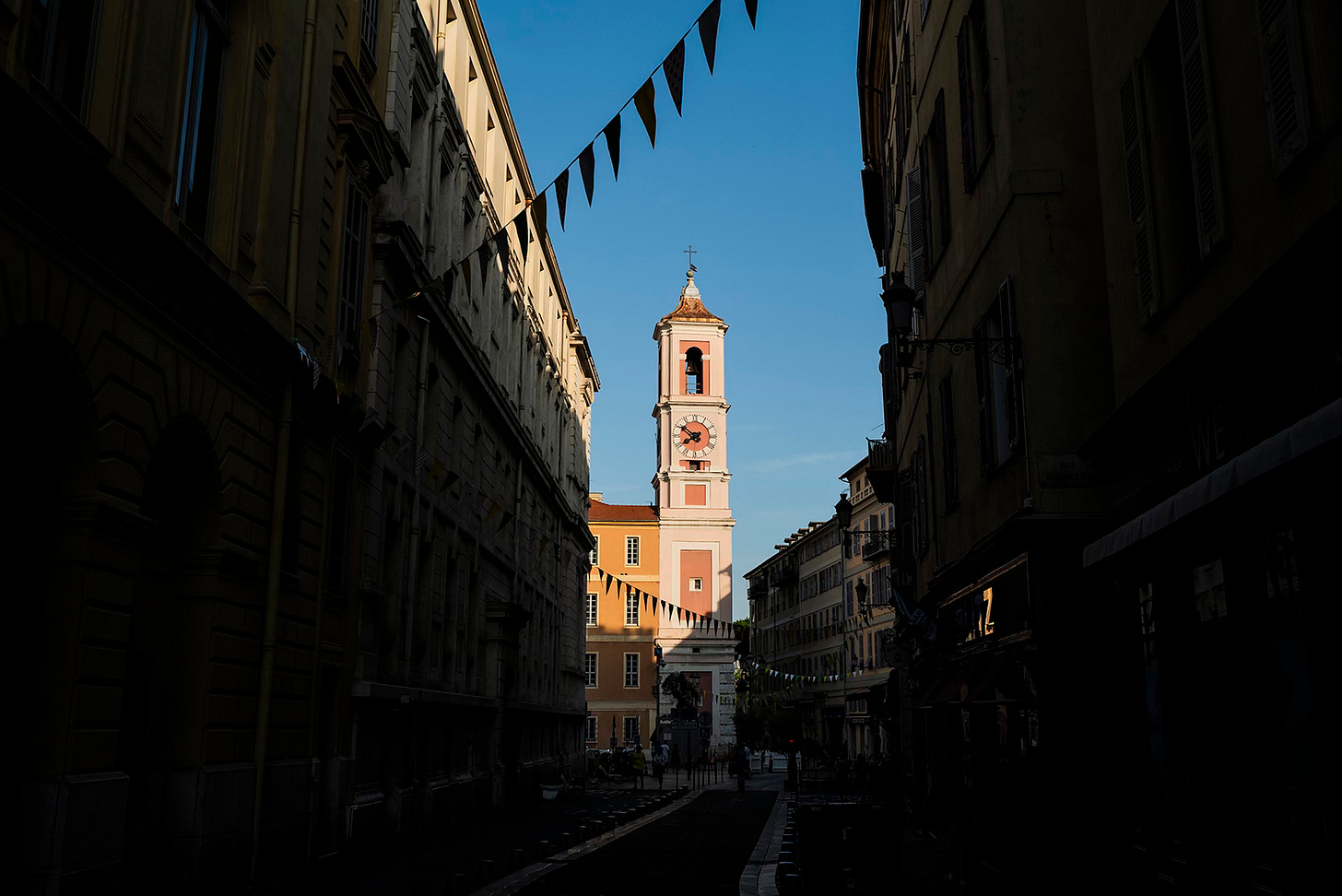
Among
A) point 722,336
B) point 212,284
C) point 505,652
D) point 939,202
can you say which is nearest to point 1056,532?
point 939,202

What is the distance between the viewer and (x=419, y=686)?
77.5ft

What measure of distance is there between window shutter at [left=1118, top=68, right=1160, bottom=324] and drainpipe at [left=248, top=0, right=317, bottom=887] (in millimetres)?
10495

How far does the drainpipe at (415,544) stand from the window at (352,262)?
10.7ft

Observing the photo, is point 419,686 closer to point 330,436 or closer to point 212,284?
point 330,436

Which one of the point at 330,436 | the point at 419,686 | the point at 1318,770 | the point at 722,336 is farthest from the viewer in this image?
the point at 722,336

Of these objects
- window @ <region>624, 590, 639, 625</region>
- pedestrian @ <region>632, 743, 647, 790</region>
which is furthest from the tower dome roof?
pedestrian @ <region>632, 743, 647, 790</region>

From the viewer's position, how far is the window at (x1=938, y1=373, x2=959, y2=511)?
59.1 feet

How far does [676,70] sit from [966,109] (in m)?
5.41

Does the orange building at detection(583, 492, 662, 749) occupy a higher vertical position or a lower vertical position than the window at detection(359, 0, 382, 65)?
lower

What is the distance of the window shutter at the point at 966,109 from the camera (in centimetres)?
1583

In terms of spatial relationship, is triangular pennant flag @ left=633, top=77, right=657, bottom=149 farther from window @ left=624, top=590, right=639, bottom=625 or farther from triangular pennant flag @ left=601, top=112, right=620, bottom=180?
window @ left=624, top=590, right=639, bottom=625

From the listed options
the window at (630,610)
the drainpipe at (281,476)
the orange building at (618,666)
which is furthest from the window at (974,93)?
the window at (630,610)

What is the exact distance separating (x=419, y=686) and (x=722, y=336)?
65.4m

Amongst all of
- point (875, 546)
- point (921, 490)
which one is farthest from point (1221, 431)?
point (875, 546)
